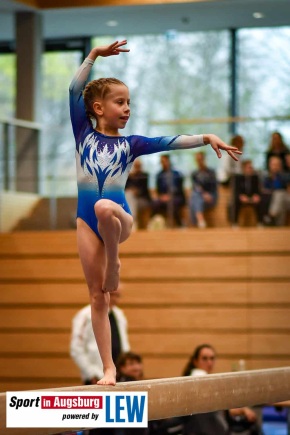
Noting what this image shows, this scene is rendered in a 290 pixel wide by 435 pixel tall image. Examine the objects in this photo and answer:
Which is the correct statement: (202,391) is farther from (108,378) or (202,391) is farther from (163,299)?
(163,299)

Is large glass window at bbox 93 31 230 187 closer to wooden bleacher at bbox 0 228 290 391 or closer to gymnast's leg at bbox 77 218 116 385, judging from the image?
wooden bleacher at bbox 0 228 290 391

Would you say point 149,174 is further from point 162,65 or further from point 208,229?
point 162,65

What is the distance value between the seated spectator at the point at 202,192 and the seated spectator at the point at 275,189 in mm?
605

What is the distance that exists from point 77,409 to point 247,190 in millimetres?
7004

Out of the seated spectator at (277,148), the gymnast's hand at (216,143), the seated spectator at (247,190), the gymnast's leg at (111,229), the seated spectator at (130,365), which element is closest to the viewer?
the gymnast's leg at (111,229)

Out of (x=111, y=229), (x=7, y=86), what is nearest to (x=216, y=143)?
(x=111, y=229)

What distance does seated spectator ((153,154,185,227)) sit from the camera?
11070 millimetres

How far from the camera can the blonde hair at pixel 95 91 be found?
14.7 feet

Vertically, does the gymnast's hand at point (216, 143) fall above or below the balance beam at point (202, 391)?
above

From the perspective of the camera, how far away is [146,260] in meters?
11.5

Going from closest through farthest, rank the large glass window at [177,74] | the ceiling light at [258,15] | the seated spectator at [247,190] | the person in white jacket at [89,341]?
the person in white jacket at [89,341], the seated spectator at [247,190], the ceiling light at [258,15], the large glass window at [177,74]

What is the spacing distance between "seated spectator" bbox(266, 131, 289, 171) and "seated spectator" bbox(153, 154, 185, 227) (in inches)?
42.5

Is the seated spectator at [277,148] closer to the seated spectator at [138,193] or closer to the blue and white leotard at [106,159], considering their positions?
the seated spectator at [138,193]

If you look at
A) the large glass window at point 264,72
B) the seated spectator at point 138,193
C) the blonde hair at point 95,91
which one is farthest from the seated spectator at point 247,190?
the blonde hair at point 95,91
